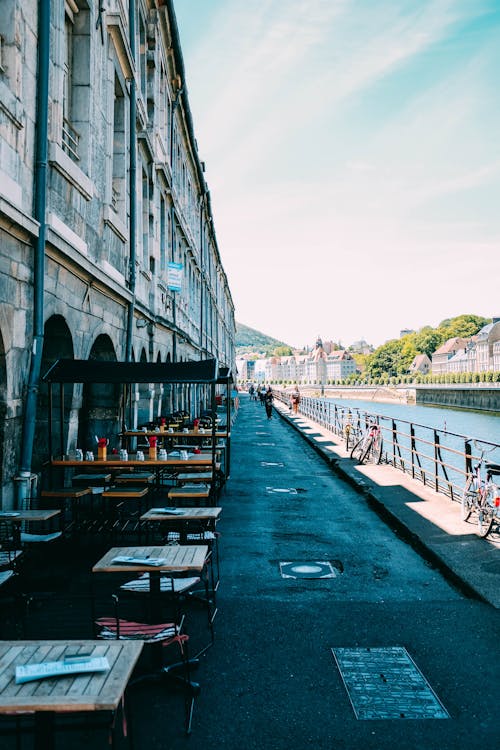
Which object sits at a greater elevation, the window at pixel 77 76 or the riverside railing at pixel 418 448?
the window at pixel 77 76

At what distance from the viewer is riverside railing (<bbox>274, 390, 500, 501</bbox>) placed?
1071cm

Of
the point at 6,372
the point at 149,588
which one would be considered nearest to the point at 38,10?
the point at 6,372

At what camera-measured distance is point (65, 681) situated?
281cm

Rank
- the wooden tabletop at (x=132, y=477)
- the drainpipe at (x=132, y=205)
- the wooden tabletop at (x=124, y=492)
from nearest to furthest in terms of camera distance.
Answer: the wooden tabletop at (x=124, y=492) < the wooden tabletop at (x=132, y=477) < the drainpipe at (x=132, y=205)

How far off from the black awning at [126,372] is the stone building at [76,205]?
548 mm

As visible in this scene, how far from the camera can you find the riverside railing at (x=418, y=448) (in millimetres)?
10711

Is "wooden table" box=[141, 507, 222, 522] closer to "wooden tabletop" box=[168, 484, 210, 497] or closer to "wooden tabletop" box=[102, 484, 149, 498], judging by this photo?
"wooden tabletop" box=[168, 484, 210, 497]

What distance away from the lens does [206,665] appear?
178 inches

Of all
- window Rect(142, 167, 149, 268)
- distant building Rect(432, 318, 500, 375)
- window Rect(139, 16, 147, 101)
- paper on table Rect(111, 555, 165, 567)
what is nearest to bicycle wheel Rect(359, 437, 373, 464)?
window Rect(142, 167, 149, 268)

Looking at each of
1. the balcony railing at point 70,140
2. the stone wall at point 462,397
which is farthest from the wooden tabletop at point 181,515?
the stone wall at point 462,397

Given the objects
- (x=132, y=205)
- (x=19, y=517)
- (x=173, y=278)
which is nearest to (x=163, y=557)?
(x=19, y=517)

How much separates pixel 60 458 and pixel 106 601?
3728 mm

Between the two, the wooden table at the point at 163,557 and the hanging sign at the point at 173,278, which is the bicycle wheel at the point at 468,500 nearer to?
the wooden table at the point at 163,557

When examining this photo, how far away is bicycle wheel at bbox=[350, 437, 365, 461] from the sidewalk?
1.23 m
